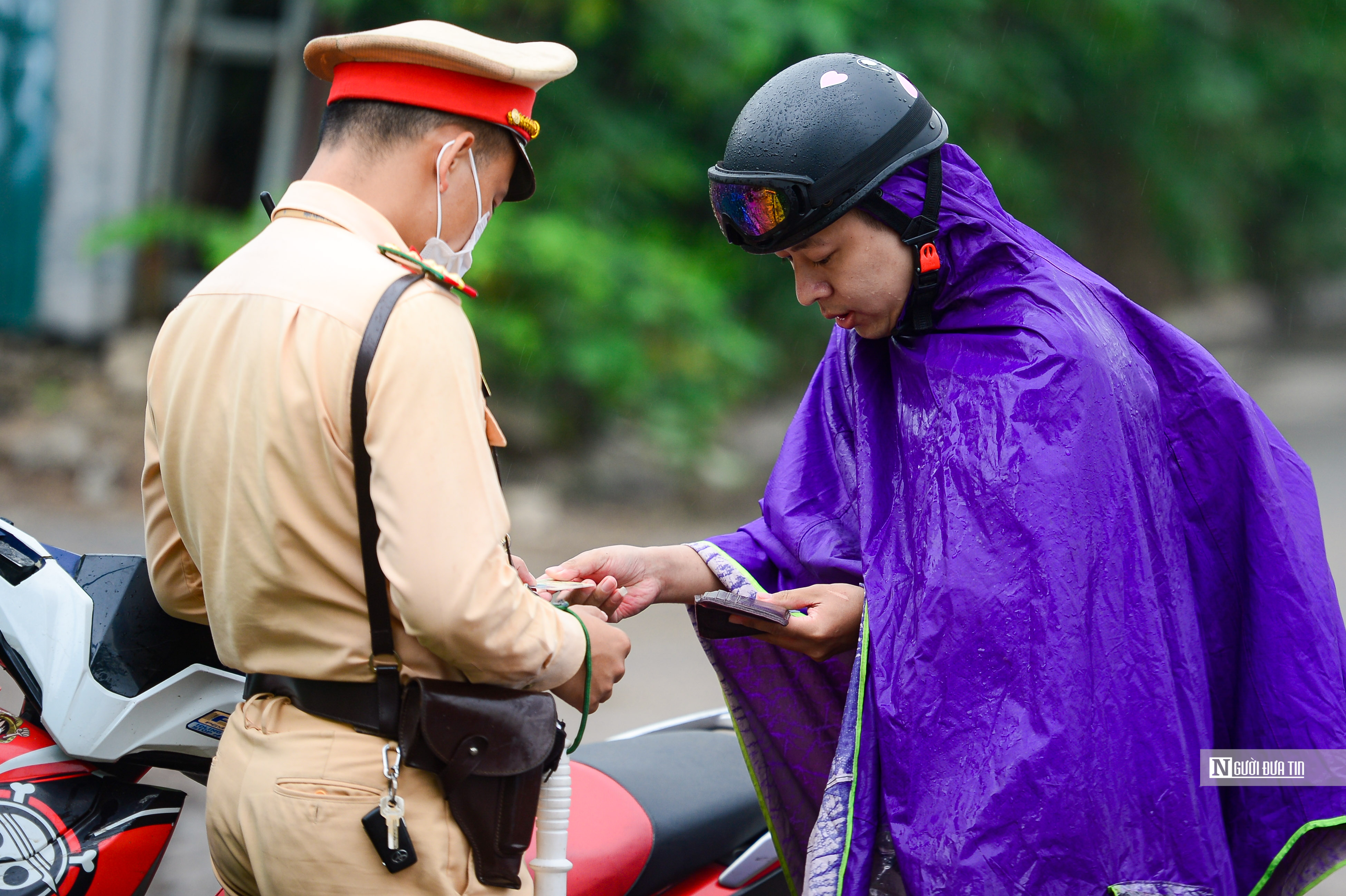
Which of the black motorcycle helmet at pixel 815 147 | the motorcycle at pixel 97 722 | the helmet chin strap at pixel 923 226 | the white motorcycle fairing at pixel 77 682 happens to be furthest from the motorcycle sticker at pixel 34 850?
the helmet chin strap at pixel 923 226

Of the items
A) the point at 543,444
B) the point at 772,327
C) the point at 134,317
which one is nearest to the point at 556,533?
the point at 543,444

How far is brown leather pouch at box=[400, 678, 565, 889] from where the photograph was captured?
1.68m

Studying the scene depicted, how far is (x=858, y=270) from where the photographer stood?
2156 mm

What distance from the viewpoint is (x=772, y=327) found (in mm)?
9234

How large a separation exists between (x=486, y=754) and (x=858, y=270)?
3.48ft

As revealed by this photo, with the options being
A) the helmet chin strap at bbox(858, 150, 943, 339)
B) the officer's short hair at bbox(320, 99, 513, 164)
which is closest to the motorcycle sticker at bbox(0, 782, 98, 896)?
the officer's short hair at bbox(320, 99, 513, 164)

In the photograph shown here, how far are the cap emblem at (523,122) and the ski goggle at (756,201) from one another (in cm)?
36

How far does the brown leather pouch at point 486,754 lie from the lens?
168 cm

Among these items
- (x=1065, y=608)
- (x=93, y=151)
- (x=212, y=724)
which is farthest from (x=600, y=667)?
(x=93, y=151)

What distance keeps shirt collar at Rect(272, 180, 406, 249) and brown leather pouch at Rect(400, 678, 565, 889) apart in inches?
25.4

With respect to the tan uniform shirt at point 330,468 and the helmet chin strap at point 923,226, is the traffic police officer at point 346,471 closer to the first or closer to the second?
the tan uniform shirt at point 330,468

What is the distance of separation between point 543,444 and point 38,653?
629 centimetres

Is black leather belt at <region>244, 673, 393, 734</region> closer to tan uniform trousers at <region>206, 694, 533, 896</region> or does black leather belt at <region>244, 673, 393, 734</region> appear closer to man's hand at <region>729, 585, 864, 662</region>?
tan uniform trousers at <region>206, 694, 533, 896</region>

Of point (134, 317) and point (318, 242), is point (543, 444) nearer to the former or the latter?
point (134, 317)
